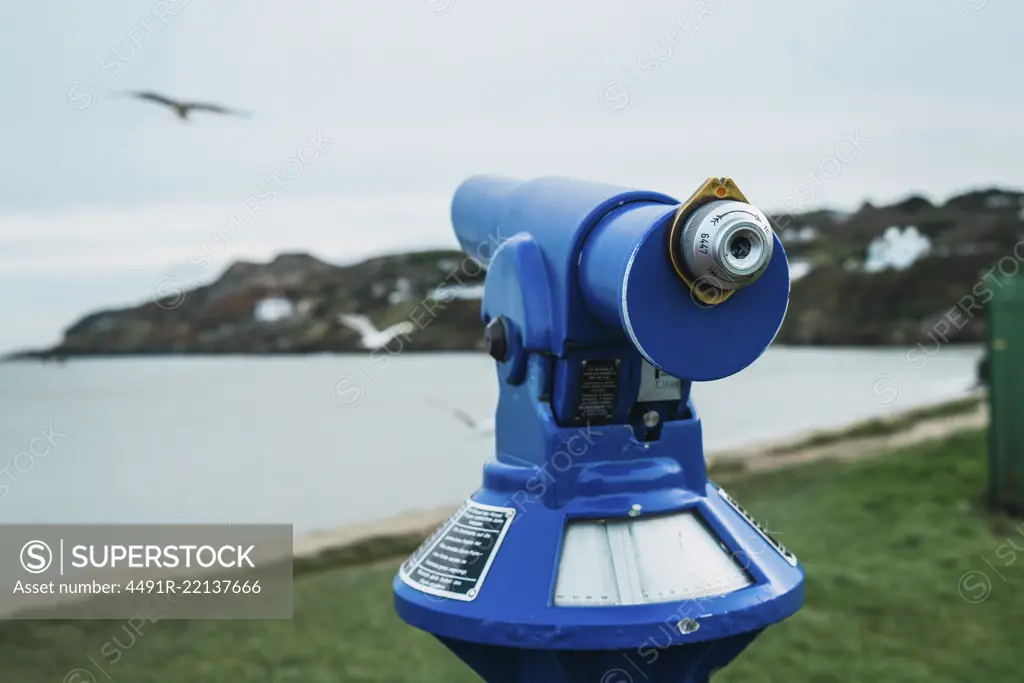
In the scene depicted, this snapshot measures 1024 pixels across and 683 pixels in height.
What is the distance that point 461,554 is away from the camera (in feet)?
9.21

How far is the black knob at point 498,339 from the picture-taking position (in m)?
2.88

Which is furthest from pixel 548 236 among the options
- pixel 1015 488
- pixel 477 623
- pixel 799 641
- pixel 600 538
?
pixel 1015 488

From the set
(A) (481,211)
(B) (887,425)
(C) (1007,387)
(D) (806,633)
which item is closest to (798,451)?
(B) (887,425)

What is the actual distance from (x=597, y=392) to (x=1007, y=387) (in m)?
5.24

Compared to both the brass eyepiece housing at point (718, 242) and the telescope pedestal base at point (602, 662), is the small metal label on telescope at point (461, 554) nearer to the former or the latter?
the telescope pedestal base at point (602, 662)

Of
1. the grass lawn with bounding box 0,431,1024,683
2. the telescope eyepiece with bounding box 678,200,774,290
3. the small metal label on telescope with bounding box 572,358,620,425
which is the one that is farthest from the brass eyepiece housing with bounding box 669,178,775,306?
the grass lawn with bounding box 0,431,1024,683

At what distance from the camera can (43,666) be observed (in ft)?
17.4

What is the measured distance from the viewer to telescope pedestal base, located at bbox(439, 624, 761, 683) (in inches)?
105

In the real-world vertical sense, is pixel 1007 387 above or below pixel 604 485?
below

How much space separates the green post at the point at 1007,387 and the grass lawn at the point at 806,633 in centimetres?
30

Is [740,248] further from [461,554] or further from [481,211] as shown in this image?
A: [481,211]

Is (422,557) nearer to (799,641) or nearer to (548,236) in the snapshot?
(548,236)

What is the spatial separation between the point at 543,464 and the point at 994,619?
3892 mm

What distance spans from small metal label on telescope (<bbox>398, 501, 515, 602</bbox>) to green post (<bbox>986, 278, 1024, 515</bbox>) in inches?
204
